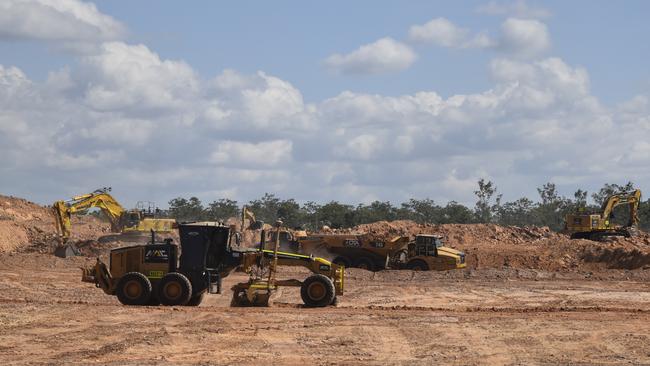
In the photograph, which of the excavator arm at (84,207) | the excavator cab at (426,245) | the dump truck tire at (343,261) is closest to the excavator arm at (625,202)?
the excavator cab at (426,245)

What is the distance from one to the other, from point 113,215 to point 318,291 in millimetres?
36381

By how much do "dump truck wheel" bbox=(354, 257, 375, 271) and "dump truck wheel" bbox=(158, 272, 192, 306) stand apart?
2034cm

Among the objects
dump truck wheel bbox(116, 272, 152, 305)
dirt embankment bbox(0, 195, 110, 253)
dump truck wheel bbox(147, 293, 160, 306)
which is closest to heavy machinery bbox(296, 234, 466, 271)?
dirt embankment bbox(0, 195, 110, 253)

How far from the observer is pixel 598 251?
5047 cm

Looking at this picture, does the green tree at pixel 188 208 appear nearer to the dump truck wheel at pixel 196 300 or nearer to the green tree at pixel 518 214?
the green tree at pixel 518 214

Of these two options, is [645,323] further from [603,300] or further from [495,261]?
[495,261]

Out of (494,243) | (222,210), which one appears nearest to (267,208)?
(222,210)

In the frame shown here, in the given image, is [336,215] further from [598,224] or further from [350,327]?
[350,327]

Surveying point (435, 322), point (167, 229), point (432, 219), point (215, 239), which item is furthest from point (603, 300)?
point (432, 219)

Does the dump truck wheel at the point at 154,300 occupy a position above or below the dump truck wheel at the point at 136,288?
below

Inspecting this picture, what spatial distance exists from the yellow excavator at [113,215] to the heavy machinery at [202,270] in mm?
29697

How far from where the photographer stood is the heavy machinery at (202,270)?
23.9 metres

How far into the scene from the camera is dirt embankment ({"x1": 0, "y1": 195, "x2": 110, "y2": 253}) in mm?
60222

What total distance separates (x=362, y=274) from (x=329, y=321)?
830 inches
